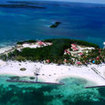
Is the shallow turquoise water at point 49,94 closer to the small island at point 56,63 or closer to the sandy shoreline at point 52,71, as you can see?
the sandy shoreline at point 52,71

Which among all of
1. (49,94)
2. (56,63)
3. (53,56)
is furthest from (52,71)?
(49,94)

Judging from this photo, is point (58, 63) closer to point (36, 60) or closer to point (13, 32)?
point (36, 60)

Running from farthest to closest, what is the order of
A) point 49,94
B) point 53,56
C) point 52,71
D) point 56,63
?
point 53,56
point 56,63
point 52,71
point 49,94

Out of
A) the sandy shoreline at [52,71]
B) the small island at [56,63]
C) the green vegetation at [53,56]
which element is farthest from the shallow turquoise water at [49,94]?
the green vegetation at [53,56]

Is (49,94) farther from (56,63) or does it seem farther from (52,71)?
(56,63)

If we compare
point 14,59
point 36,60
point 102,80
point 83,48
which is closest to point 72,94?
point 102,80

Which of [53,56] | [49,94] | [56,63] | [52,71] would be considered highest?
[53,56]

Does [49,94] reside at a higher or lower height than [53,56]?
lower
